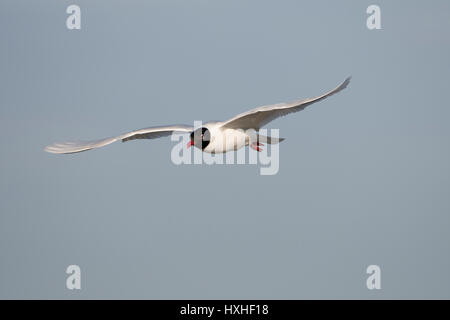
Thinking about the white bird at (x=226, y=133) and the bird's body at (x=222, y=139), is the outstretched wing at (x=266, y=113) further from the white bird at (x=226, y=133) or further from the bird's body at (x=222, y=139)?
the bird's body at (x=222, y=139)

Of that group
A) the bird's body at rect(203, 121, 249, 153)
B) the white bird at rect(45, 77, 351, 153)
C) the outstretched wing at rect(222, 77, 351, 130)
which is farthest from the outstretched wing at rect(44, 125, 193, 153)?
the outstretched wing at rect(222, 77, 351, 130)

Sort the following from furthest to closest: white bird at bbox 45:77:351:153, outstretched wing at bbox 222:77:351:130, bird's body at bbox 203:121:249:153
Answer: bird's body at bbox 203:121:249:153, white bird at bbox 45:77:351:153, outstretched wing at bbox 222:77:351:130

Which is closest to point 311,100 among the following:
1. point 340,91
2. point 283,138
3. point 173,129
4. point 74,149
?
point 340,91

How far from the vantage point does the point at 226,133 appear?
17.7m

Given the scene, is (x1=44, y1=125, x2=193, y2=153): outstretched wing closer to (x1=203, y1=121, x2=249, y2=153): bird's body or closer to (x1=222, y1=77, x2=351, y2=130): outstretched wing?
(x1=203, y1=121, x2=249, y2=153): bird's body

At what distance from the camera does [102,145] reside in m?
18.4

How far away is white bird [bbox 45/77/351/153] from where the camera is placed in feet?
55.0

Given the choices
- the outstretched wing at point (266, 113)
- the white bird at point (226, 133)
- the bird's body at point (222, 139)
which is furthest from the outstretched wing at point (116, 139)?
the outstretched wing at point (266, 113)

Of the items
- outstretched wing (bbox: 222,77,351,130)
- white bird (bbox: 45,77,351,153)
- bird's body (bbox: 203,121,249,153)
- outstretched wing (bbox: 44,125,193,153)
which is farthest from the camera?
outstretched wing (bbox: 44,125,193,153)

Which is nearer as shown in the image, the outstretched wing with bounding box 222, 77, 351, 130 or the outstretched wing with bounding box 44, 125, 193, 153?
the outstretched wing with bounding box 222, 77, 351, 130

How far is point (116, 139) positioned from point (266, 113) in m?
3.07

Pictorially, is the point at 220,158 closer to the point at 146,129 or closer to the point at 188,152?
the point at 188,152

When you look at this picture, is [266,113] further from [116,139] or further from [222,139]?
[116,139]

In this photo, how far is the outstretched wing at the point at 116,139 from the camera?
60.3 feet
